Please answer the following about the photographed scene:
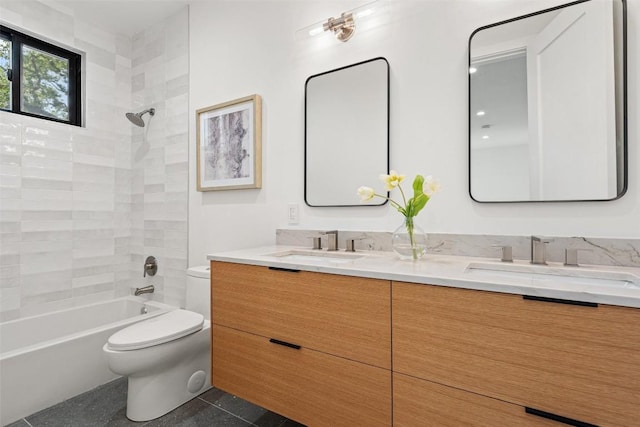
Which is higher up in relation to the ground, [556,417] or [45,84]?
[45,84]

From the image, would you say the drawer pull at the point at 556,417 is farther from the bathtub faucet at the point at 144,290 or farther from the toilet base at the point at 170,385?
the bathtub faucet at the point at 144,290

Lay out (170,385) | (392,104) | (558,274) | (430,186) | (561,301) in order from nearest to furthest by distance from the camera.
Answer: (561,301), (558,274), (430,186), (392,104), (170,385)

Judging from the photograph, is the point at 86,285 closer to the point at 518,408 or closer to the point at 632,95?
the point at 518,408

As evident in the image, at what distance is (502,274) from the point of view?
44.2 inches

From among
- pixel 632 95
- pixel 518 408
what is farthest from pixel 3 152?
pixel 632 95

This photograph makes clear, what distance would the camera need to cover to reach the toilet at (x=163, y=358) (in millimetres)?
1474

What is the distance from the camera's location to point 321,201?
68.3 inches

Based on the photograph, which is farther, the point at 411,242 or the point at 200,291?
the point at 200,291

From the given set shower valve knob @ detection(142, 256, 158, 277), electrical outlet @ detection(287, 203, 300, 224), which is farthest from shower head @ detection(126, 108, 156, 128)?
electrical outlet @ detection(287, 203, 300, 224)

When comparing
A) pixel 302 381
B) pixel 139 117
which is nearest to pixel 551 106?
pixel 302 381

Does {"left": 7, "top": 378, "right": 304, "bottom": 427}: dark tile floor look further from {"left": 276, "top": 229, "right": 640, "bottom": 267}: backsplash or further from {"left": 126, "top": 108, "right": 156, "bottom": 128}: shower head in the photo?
{"left": 126, "top": 108, "right": 156, "bottom": 128}: shower head

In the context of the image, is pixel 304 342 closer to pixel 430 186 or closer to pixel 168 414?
pixel 430 186

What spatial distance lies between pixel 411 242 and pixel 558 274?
485mm

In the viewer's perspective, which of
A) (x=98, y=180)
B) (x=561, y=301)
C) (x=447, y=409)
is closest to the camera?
(x=561, y=301)
